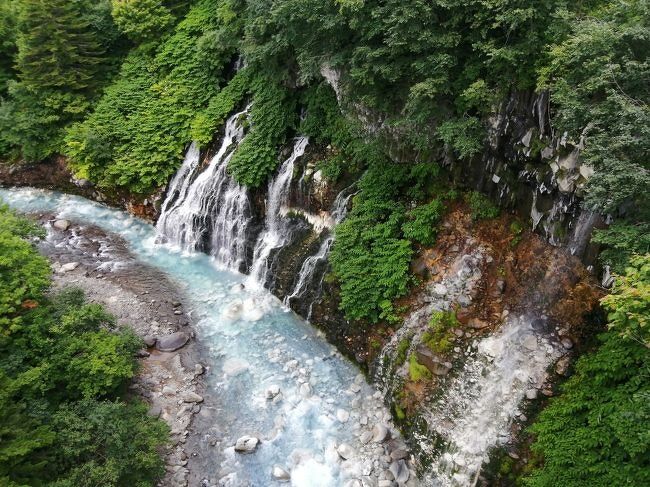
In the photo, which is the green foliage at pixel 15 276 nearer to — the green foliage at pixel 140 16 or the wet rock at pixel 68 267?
the wet rock at pixel 68 267

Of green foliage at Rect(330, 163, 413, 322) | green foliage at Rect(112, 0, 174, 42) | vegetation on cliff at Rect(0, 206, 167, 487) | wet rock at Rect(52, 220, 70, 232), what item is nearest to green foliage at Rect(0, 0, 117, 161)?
green foliage at Rect(112, 0, 174, 42)

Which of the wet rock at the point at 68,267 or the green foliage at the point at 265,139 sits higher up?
the green foliage at the point at 265,139

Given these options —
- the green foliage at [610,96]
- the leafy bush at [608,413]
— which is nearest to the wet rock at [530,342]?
the leafy bush at [608,413]

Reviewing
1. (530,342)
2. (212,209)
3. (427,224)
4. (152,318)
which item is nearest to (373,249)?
(427,224)

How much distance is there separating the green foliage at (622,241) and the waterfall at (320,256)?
717 cm

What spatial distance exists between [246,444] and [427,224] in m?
6.96

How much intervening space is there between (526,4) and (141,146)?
1565cm

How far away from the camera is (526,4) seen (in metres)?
8.48

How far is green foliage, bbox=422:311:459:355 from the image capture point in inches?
395

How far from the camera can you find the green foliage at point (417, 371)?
10070mm

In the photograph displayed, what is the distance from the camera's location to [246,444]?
10195 millimetres

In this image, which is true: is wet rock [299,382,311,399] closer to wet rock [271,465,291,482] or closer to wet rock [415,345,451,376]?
wet rock [271,465,291,482]

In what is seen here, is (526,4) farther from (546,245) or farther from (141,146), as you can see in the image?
(141,146)

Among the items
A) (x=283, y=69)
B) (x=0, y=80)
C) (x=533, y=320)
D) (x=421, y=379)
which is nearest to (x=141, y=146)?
(x=283, y=69)
